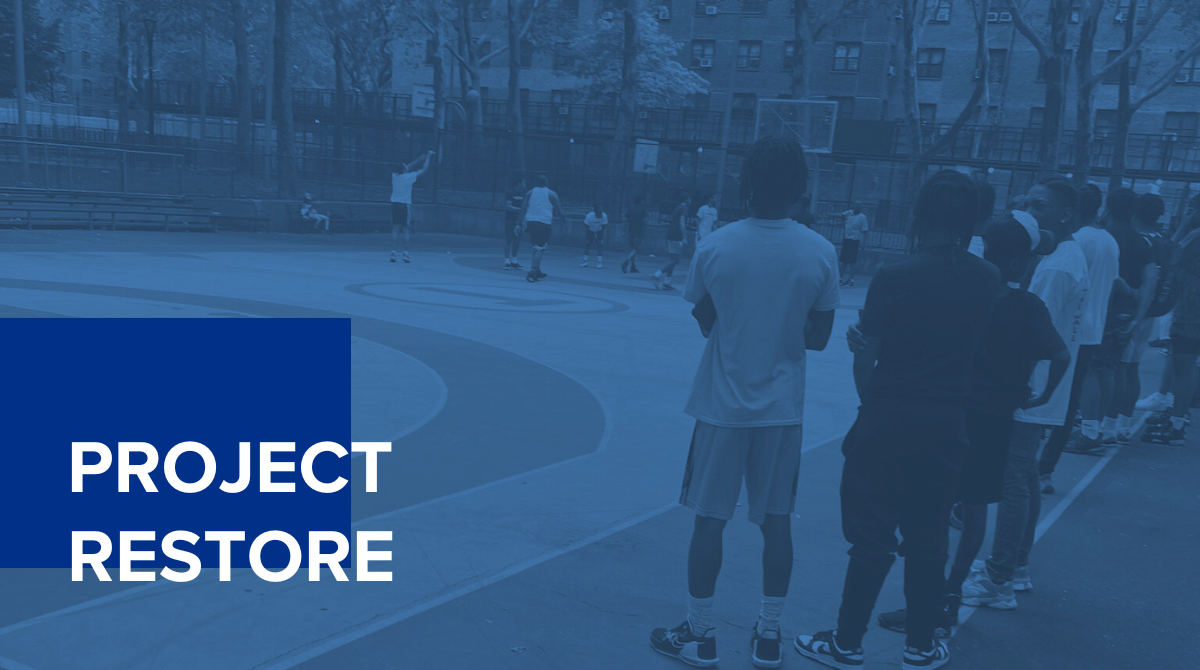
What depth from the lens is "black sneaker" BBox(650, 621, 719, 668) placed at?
3.80m

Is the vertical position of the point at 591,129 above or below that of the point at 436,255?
above

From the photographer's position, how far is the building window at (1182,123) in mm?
47906

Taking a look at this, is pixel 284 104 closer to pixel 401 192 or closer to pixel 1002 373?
pixel 401 192

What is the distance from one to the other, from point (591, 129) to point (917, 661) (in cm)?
4824

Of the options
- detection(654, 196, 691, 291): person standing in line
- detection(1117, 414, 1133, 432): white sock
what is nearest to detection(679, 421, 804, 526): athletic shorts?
detection(1117, 414, 1133, 432): white sock

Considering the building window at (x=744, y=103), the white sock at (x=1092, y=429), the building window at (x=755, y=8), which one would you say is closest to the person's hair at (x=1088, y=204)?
the white sock at (x=1092, y=429)

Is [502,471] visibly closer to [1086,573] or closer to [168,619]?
[168,619]

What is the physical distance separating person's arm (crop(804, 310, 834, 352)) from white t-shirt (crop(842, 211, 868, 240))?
19941mm

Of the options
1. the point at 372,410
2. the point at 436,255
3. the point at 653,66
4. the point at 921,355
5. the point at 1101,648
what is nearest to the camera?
the point at 921,355

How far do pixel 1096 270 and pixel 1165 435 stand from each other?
271 centimetres

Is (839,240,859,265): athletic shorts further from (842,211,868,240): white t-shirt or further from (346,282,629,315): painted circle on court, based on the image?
(346,282,629,315): painted circle on court

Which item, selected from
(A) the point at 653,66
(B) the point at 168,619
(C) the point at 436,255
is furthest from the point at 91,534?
(A) the point at 653,66

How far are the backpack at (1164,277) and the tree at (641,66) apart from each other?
4165 centimetres

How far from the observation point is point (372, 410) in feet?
24.7
